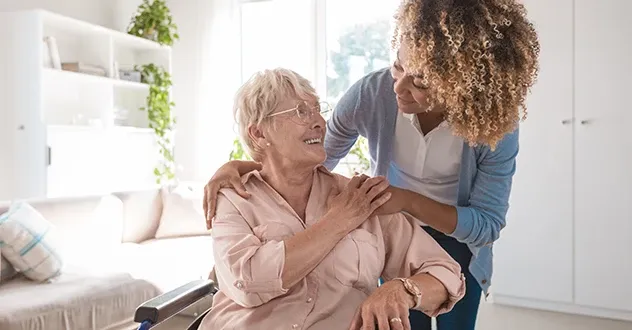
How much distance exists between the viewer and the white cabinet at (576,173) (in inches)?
135


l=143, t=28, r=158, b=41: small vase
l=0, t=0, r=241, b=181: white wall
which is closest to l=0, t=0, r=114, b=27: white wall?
l=0, t=0, r=241, b=181: white wall

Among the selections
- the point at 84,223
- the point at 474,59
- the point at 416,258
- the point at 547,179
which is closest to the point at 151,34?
the point at 84,223

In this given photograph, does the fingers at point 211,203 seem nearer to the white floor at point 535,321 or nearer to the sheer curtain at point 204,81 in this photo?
the white floor at point 535,321

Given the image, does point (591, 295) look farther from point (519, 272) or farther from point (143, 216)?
point (143, 216)

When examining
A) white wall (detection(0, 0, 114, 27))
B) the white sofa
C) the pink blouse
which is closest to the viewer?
the pink blouse

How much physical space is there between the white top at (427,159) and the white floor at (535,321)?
6.78 ft

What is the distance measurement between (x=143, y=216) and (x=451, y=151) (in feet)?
8.84

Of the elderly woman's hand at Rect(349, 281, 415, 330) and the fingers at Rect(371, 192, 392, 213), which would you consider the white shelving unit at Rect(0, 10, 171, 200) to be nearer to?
the fingers at Rect(371, 192, 392, 213)

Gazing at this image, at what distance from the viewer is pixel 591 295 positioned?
3.52 meters

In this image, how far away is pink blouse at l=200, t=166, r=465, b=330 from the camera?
3.98 ft

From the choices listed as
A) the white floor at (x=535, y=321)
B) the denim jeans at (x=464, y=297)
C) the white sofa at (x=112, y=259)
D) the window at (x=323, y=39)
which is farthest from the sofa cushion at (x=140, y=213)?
the denim jeans at (x=464, y=297)

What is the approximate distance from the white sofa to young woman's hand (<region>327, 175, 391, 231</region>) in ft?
4.99

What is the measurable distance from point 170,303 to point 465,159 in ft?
2.66

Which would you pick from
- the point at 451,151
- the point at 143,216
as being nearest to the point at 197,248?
the point at 143,216
